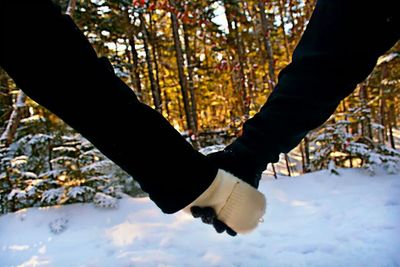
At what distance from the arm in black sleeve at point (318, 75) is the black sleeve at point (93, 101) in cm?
16

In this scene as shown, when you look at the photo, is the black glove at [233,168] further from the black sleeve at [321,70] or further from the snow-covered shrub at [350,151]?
the snow-covered shrub at [350,151]

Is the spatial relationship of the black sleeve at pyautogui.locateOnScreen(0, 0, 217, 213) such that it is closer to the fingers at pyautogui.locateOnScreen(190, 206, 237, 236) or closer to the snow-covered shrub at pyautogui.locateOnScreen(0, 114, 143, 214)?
the fingers at pyautogui.locateOnScreen(190, 206, 237, 236)

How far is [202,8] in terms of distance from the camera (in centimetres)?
752

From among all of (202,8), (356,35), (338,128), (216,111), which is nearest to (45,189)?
(338,128)

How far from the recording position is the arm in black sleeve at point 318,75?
2.45 ft

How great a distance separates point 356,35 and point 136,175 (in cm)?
59

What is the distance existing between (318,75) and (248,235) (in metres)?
1.85

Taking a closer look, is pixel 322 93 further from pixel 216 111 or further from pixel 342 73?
pixel 216 111

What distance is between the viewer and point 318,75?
31.4 inches

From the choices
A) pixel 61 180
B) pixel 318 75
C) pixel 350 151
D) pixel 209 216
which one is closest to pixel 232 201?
pixel 209 216

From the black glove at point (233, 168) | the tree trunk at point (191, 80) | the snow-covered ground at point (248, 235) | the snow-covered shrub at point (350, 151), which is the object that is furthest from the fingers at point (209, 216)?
the tree trunk at point (191, 80)

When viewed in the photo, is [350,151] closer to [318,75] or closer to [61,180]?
[61,180]

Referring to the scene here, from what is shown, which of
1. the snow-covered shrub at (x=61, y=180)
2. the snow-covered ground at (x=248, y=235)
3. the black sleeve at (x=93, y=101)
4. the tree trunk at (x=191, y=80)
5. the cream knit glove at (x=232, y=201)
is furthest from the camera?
the tree trunk at (x=191, y=80)

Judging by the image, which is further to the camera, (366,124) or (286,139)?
(366,124)
